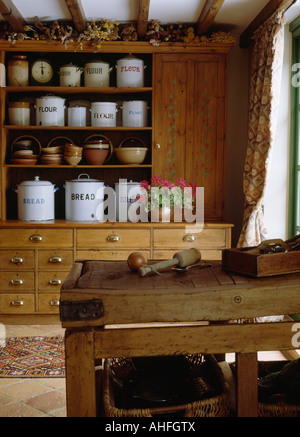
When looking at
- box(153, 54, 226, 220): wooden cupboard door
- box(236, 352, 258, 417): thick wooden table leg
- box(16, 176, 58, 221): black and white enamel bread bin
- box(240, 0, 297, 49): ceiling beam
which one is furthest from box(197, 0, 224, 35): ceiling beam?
box(236, 352, 258, 417): thick wooden table leg

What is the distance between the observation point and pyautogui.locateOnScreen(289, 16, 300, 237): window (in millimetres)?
3990

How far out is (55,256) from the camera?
4.06 m

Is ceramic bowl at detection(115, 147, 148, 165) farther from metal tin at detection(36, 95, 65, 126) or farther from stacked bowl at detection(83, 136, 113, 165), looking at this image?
metal tin at detection(36, 95, 65, 126)

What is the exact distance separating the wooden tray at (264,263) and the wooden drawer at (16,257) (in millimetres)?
2668

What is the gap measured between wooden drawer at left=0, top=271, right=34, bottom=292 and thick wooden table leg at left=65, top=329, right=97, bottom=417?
2.65 m

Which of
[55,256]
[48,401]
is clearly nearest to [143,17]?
[55,256]

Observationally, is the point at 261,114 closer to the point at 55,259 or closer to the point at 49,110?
the point at 49,110

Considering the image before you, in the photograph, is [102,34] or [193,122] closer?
[102,34]

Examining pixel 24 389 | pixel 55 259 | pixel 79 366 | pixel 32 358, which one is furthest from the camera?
pixel 55 259

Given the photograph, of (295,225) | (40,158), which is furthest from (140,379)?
(40,158)

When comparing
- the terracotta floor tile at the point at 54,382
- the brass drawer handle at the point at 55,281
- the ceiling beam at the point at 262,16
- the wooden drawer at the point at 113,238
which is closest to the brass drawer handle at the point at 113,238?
the wooden drawer at the point at 113,238

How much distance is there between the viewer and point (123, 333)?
61.2 inches

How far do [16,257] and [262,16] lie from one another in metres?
2.89

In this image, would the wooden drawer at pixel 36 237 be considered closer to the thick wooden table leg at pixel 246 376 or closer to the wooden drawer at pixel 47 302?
the wooden drawer at pixel 47 302
